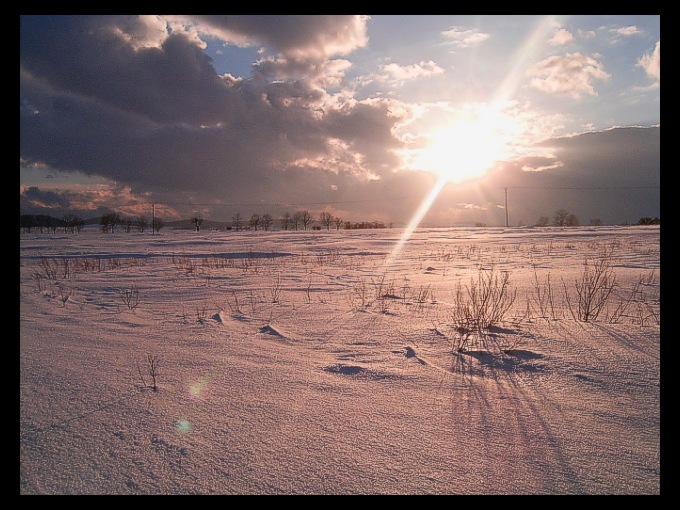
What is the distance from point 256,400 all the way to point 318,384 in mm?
396

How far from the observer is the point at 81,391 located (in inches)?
78.7

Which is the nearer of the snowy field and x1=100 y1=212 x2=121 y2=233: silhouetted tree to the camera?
the snowy field

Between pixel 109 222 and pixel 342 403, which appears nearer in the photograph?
pixel 342 403

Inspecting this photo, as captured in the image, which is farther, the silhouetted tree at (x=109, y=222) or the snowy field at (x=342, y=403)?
the silhouetted tree at (x=109, y=222)

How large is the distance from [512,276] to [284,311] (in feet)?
16.5

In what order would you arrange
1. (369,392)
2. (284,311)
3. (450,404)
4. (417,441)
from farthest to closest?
(284,311), (369,392), (450,404), (417,441)

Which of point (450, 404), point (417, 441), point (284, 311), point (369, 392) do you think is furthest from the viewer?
point (284, 311)
